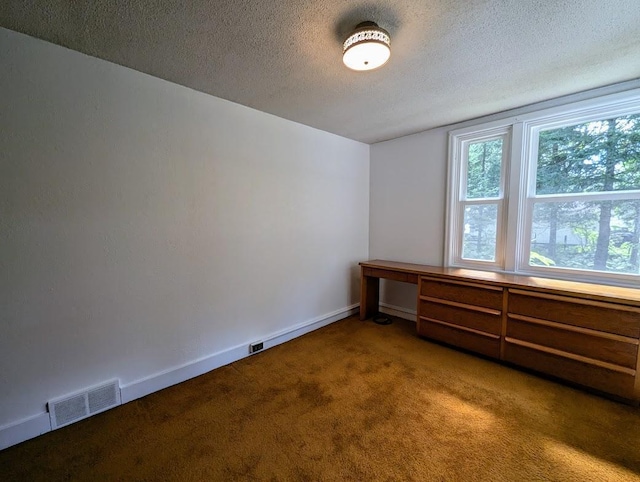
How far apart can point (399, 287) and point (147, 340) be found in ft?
9.07

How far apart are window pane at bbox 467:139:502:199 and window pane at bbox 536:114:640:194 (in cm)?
34

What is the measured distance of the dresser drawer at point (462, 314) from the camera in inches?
92.4

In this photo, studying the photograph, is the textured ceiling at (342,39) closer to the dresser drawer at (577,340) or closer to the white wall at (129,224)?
the white wall at (129,224)

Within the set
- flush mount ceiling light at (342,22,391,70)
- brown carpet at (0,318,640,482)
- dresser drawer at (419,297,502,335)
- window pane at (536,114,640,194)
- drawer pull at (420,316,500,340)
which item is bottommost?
brown carpet at (0,318,640,482)

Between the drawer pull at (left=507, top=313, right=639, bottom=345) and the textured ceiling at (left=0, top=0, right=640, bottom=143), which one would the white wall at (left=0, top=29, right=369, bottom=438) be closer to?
the textured ceiling at (left=0, top=0, right=640, bottom=143)

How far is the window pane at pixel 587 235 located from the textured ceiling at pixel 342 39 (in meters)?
0.98

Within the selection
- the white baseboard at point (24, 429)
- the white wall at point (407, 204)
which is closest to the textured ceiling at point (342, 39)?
the white wall at point (407, 204)

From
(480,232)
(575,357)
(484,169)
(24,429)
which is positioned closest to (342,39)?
(484,169)

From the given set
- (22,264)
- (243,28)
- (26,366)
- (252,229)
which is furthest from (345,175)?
(26,366)

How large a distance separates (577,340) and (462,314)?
0.78m

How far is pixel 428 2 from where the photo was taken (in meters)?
1.29

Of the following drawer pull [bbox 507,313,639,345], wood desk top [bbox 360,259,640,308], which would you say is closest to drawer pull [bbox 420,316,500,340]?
drawer pull [bbox 507,313,639,345]

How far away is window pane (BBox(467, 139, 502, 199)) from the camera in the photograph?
2.79m

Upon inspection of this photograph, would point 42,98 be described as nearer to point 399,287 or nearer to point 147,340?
point 147,340
